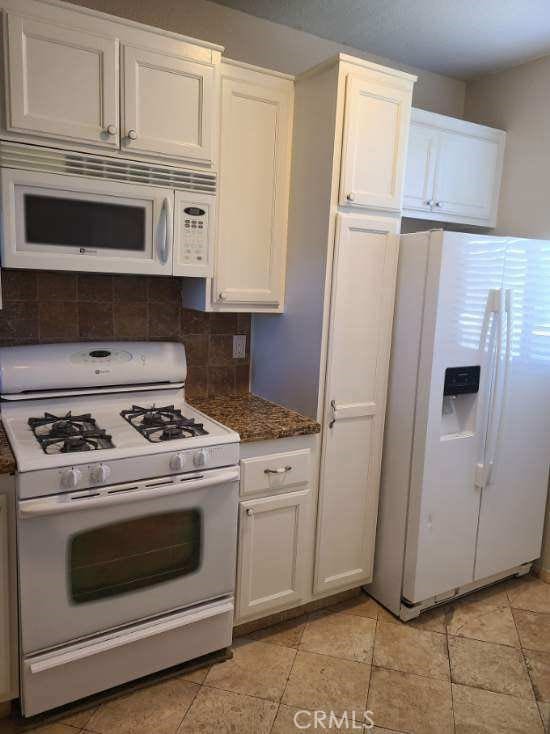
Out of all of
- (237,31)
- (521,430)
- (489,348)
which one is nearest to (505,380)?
(489,348)

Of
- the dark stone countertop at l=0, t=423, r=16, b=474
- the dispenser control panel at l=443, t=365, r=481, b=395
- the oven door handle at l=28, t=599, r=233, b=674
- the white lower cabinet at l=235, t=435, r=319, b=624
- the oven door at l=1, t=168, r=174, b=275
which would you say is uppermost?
the oven door at l=1, t=168, r=174, b=275

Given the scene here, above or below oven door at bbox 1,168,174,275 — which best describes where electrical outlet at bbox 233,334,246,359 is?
below

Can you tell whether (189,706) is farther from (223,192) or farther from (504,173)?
(504,173)

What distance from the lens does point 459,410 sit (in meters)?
2.40

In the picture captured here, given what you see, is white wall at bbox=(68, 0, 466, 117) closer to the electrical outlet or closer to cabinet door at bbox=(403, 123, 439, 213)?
cabinet door at bbox=(403, 123, 439, 213)

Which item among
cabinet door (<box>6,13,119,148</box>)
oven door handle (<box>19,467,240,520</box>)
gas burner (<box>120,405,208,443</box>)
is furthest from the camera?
gas burner (<box>120,405,208,443</box>)

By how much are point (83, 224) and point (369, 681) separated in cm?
199

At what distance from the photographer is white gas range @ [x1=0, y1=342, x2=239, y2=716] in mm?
1655

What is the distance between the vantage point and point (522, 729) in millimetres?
1863

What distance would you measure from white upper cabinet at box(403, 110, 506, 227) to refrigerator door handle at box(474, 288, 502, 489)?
677 mm

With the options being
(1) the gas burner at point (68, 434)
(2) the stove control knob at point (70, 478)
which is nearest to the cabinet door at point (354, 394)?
(1) the gas burner at point (68, 434)

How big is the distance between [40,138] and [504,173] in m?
2.36

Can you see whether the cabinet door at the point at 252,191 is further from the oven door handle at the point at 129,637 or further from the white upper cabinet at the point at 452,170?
the oven door handle at the point at 129,637

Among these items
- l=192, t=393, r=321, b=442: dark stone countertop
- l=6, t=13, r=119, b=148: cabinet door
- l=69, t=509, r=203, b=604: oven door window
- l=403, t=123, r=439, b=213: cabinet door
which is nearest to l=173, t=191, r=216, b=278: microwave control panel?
l=6, t=13, r=119, b=148: cabinet door
